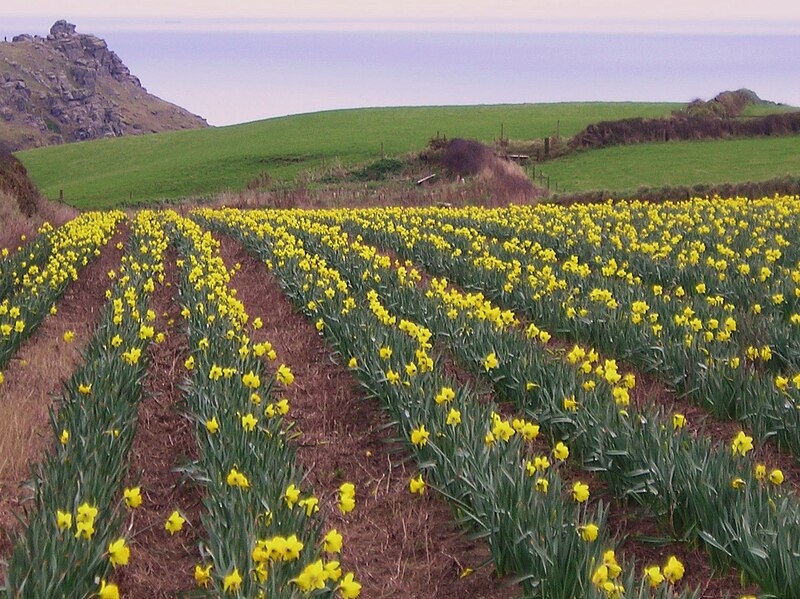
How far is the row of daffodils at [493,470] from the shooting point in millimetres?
3006

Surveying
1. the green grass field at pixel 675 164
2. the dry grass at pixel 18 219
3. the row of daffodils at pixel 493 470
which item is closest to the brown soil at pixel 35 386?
the row of daffodils at pixel 493 470

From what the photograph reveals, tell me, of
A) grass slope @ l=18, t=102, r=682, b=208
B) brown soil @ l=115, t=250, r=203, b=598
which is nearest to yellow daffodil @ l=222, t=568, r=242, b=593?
brown soil @ l=115, t=250, r=203, b=598

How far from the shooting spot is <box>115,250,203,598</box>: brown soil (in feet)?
11.9

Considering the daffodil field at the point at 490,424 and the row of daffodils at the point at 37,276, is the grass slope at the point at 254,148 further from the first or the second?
the daffodil field at the point at 490,424

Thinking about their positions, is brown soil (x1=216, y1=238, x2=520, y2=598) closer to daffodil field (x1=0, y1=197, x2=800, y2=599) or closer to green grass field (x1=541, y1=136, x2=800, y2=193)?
daffodil field (x1=0, y1=197, x2=800, y2=599)

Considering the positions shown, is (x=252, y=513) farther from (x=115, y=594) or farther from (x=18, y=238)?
(x=18, y=238)

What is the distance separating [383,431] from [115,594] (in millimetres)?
2836

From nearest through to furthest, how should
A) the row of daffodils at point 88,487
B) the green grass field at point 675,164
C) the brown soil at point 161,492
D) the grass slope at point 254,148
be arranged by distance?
the row of daffodils at point 88,487 → the brown soil at point 161,492 → the green grass field at point 675,164 → the grass slope at point 254,148

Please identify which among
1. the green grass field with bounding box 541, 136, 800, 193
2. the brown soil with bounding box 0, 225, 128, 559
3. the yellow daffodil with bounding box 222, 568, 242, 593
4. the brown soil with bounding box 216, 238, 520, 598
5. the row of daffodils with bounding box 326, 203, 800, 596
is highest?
the green grass field with bounding box 541, 136, 800, 193

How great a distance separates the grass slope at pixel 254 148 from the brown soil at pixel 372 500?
3378 cm

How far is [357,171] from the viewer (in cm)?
3641

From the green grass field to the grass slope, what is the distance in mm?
9927

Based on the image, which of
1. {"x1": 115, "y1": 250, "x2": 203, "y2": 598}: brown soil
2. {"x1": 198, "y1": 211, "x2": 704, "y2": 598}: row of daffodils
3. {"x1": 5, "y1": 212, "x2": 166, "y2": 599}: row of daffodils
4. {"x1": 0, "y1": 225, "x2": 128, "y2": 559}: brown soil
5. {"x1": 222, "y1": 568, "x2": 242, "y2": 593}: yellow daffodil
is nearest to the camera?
{"x1": 222, "y1": 568, "x2": 242, "y2": 593}: yellow daffodil

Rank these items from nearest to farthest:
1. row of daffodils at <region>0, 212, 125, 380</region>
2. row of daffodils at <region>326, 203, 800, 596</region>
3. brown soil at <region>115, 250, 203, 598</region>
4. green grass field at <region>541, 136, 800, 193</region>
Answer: row of daffodils at <region>326, 203, 800, 596</region>
brown soil at <region>115, 250, 203, 598</region>
row of daffodils at <region>0, 212, 125, 380</region>
green grass field at <region>541, 136, 800, 193</region>
